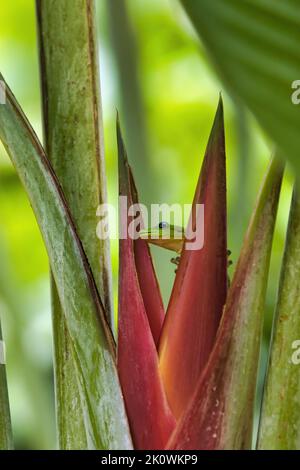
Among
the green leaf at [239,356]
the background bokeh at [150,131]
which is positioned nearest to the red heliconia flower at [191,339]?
the green leaf at [239,356]

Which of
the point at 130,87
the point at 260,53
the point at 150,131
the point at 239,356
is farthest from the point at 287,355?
the point at 150,131

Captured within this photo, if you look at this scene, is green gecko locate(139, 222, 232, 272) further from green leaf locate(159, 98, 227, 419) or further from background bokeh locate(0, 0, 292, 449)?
background bokeh locate(0, 0, 292, 449)

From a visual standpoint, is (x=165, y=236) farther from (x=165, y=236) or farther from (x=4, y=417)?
(x=4, y=417)

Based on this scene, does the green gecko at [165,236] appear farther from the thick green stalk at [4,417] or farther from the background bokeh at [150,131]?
the background bokeh at [150,131]

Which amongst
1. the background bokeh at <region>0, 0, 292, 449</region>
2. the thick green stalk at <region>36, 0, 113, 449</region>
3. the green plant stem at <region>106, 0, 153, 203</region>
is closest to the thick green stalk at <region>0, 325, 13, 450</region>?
the thick green stalk at <region>36, 0, 113, 449</region>

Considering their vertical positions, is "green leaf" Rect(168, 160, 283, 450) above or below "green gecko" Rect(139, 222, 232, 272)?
below
